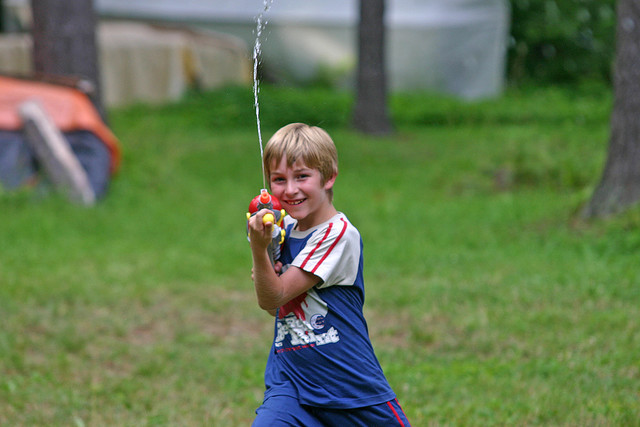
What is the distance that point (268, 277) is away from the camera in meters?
2.33

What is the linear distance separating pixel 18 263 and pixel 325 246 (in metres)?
4.60

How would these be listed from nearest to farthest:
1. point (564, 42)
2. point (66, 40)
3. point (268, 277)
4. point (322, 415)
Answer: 1. point (268, 277)
2. point (322, 415)
3. point (66, 40)
4. point (564, 42)

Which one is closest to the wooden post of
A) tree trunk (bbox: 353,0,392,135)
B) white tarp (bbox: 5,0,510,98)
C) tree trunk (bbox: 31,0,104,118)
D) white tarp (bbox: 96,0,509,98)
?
tree trunk (bbox: 31,0,104,118)

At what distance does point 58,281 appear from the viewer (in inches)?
233

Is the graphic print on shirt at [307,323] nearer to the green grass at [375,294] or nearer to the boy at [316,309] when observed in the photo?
the boy at [316,309]

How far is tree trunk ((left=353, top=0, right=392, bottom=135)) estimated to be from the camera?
1272 cm

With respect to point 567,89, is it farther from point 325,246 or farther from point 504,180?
point 325,246

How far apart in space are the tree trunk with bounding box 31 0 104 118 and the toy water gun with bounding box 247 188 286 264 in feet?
25.6

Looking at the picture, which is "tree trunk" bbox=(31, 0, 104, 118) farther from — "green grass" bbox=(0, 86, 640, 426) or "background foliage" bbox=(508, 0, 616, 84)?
"background foliage" bbox=(508, 0, 616, 84)

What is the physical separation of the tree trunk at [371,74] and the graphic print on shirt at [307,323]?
1071 cm

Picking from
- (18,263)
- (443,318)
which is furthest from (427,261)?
(18,263)

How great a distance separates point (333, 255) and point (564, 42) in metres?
19.0

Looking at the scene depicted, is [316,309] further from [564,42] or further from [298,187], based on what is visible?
[564,42]

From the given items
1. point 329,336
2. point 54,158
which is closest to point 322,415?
point 329,336
